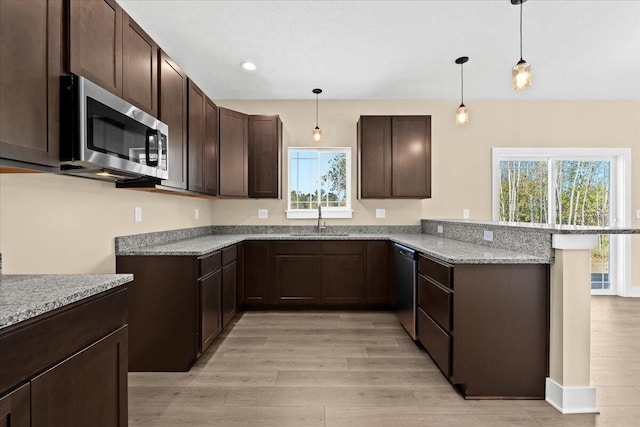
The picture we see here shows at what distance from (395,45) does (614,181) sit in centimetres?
392

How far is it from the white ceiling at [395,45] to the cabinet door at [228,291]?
2099mm

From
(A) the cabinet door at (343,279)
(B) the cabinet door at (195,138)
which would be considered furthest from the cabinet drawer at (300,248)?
(B) the cabinet door at (195,138)

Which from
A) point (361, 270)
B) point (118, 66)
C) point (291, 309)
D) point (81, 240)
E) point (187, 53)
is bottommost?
point (291, 309)

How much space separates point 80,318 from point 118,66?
1378 millimetres

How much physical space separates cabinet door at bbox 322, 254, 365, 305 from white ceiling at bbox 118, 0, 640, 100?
2.10m

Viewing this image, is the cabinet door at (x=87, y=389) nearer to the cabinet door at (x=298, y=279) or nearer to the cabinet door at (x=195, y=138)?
the cabinet door at (x=195, y=138)

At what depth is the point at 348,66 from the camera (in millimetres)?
3348

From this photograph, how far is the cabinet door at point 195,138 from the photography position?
2.79 meters

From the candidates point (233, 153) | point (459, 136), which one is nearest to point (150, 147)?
point (233, 153)

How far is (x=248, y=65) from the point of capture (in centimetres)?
332

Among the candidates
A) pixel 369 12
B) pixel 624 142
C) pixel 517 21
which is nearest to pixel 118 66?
pixel 369 12

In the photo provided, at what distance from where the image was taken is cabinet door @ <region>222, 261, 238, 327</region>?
9.75 feet

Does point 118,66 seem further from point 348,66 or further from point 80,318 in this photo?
point 348,66

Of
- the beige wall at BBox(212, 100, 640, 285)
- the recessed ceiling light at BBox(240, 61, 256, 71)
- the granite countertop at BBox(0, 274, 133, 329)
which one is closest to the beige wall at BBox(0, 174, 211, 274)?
the granite countertop at BBox(0, 274, 133, 329)
